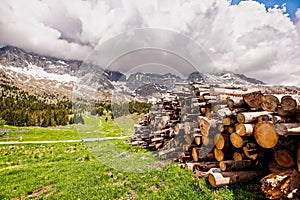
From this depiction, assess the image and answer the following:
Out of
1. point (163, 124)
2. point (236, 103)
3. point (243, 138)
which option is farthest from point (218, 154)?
point (163, 124)

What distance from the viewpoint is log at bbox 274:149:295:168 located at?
25.2 feet

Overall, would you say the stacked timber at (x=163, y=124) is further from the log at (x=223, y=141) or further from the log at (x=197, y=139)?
the log at (x=223, y=141)

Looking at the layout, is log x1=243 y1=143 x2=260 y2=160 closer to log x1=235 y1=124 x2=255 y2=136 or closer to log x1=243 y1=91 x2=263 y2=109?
log x1=235 y1=124 x2=255 y2=136

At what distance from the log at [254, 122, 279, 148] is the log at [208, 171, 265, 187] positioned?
2.05 meters

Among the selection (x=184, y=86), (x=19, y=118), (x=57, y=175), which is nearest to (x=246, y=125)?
(x=184, y=86)

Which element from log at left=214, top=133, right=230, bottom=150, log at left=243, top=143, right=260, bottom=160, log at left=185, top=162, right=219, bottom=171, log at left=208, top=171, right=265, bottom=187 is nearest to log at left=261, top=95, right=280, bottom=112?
log at left=243, top=143, right=260, bottom=160

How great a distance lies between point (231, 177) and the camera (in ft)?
29.3

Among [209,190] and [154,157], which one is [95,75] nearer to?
[154,157]

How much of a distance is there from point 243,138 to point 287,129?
2.35 metres

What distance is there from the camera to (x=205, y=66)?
1468 cm

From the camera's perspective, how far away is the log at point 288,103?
6.86m

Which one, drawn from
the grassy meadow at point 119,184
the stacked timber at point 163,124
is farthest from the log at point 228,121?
the stacked timber at point 163,124

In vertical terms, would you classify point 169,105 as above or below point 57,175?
above

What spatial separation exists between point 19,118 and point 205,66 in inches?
4204
